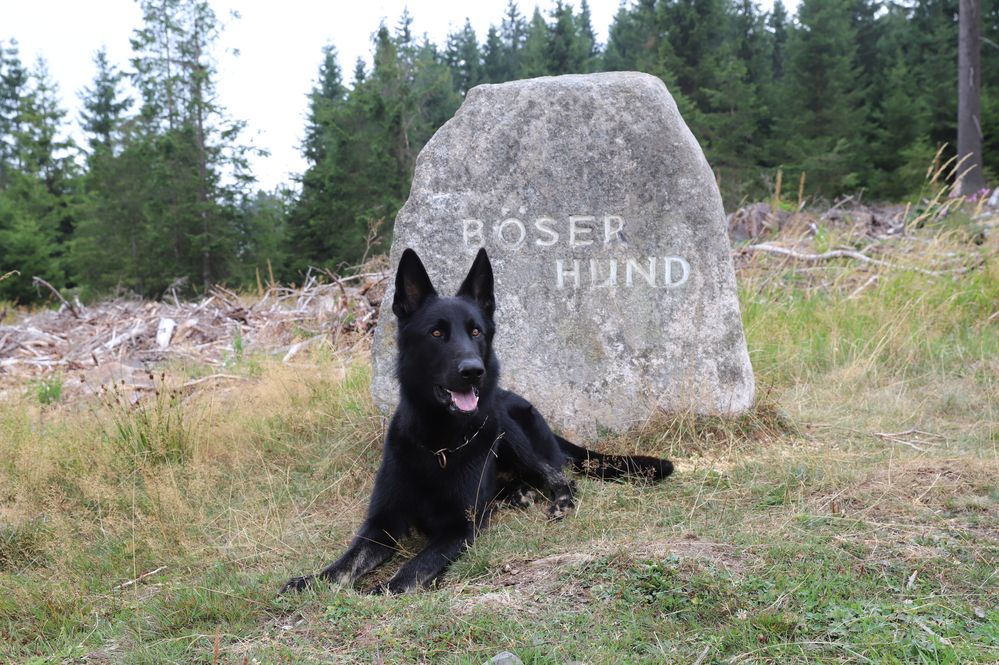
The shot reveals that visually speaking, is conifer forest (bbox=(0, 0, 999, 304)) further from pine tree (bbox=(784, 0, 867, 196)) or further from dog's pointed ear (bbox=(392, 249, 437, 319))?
dog's pointed ear (bbox=(392, 249, 437, 319))

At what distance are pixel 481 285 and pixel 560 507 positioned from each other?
1125 millimetres

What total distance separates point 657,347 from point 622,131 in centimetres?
133

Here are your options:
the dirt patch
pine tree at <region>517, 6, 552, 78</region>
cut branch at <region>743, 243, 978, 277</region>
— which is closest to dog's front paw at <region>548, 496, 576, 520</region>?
the dirt patch

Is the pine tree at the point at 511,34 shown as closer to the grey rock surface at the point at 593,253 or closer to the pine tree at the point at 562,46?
the pine tree at the point at 562,46

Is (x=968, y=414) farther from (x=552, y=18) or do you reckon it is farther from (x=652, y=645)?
(x=552, y=18)

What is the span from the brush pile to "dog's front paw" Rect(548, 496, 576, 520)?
376 cm

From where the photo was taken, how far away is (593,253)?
4867 millimetres

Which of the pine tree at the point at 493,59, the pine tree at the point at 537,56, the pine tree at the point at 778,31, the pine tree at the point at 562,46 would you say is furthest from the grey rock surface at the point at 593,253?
the pine tree at the point at 493,59

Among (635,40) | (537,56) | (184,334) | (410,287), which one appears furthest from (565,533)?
(635,40)

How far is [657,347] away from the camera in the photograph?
15.8 ft

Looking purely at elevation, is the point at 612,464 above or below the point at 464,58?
below

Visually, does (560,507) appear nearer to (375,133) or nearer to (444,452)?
(444,452)

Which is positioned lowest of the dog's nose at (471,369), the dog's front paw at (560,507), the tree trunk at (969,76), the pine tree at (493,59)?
the dog's front paw at (560,507)

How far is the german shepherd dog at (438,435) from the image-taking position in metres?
3.36
